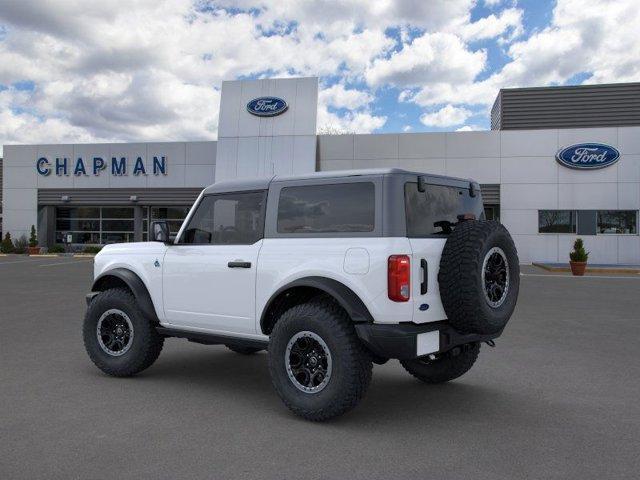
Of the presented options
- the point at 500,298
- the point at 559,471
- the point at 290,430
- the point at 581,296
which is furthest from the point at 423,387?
the point at 581,296

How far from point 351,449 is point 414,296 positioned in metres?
1.18

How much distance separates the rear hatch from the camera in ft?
14.9

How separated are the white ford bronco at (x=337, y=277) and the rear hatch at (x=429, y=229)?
→ 1 cm

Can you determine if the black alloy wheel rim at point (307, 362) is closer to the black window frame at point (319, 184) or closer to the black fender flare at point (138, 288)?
the black window frame at point (319, 184)

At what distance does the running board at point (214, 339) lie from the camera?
5.26m

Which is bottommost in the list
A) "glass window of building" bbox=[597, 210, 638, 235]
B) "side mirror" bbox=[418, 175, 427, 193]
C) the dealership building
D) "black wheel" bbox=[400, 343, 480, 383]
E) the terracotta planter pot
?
"black wheel" bbox=[400, 343, 480, 383]

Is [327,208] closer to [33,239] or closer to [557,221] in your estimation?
[557,221]

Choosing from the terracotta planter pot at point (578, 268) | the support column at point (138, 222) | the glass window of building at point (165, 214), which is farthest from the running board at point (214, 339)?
the support column at point (138, 222)

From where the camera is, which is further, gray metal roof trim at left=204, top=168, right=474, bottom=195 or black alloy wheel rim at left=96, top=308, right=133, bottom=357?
black alloy wheel rim at left=96, top=308, right=133, bottom=357

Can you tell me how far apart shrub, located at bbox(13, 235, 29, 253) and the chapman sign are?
3.82 metres

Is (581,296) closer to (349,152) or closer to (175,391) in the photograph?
(175,391)

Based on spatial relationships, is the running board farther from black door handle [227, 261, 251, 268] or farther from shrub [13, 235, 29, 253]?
shrub [13, 235, 29, 253]

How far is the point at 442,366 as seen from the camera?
229 inches

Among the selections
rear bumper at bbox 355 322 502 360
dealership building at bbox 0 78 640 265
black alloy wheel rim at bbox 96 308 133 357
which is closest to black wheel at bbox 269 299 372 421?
rear bumper at bbox 355 322 502 360
